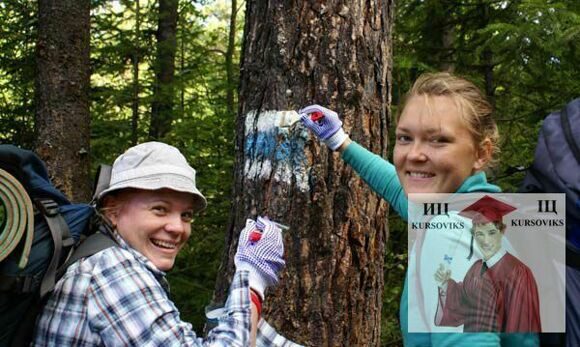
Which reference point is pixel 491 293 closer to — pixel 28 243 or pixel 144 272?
pixel 144 272

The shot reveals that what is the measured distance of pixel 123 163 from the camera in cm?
257

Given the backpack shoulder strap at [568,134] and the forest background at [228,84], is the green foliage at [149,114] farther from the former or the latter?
the backpack shoulder strap at [568,134]

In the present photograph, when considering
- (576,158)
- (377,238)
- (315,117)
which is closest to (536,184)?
(576,158)

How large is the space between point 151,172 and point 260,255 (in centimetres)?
55

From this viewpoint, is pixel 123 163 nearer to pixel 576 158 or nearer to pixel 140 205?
pixel 140 205

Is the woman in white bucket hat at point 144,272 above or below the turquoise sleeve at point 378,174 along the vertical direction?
below

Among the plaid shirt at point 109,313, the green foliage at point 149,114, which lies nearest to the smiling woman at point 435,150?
the plaid shirt at point 109,313

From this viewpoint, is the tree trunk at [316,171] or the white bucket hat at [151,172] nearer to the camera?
the white bucket hat at [151,172]

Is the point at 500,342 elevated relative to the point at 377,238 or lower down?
lower down

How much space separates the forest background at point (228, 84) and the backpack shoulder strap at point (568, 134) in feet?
8.34

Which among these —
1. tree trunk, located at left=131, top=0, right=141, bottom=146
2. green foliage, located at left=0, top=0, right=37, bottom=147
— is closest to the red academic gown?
tree trunk, located at left=131, top=0, right=141, bottom=146

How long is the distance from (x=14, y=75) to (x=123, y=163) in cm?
673

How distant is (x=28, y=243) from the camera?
2078 millimetres

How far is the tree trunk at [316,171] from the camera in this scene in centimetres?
335
